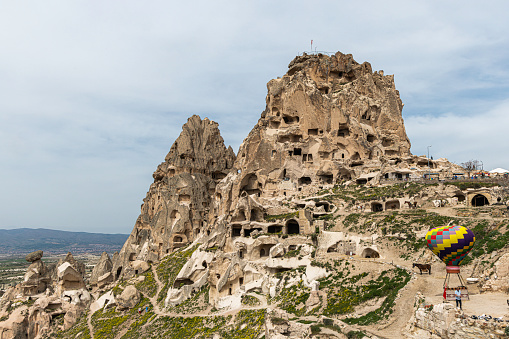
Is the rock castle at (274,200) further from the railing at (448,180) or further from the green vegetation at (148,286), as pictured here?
the railing at (448,180)

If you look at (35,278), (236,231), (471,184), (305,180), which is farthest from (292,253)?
(35,278)

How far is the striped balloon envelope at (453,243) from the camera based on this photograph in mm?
22859

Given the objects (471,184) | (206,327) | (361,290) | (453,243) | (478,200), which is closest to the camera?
(453,243)

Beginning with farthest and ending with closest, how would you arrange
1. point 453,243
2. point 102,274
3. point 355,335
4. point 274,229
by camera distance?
point 102,274, point 274,229, point 355,335, point 453,243

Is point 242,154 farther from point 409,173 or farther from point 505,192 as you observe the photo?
point 505,192

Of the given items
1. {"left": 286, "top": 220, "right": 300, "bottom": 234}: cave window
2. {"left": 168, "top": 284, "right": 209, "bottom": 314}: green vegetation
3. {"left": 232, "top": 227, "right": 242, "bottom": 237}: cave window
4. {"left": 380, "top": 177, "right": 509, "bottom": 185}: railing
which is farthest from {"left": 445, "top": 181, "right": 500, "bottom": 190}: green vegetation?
{"left": 168, "top": 284, "right": 209, "bottom": 314}: green vegetation

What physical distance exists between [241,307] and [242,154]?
3557cm

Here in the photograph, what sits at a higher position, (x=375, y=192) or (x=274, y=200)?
(x=375, y=192)

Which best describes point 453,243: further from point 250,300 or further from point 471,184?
point 471,184

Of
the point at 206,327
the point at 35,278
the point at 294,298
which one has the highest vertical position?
the point at 294,298

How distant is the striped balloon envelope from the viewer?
22.9 meters

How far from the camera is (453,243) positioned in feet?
75.1

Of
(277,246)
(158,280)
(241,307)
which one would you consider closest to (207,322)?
(241,307)

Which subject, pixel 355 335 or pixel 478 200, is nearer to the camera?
pixel 355 335
